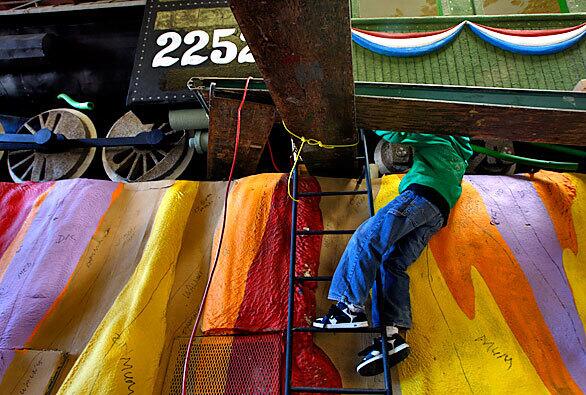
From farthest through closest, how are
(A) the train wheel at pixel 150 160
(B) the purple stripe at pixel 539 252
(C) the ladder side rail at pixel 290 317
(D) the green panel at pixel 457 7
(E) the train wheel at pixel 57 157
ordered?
(E) the train wheel at pixel 57 157, (A) the train wheel at pixel 150 160, (D) the green panel at pixel 457 7, (B) the purple stripe at pixel 539 252, (C) the ladder side rail at pixel 290 317

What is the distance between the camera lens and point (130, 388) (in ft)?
7.54

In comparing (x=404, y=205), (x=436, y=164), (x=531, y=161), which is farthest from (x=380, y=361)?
(x=531, y=161)

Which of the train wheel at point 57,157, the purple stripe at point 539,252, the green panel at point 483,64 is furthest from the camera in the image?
the train wheel at point 57,157

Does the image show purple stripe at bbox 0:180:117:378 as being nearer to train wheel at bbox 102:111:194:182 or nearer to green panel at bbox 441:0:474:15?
train wheel at bbox 102:111:194:182

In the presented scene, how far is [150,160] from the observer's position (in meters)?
4.61

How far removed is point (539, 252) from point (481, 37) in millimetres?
2265

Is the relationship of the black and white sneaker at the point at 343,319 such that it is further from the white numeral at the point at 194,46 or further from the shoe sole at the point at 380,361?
the white numeral at the point at 194,46

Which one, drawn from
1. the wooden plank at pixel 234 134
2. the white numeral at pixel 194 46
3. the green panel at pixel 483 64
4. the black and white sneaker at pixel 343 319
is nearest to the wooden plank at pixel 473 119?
the wooden plank at pixel 234 134

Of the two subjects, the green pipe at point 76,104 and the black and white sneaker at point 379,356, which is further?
the green pipe at point 76,104

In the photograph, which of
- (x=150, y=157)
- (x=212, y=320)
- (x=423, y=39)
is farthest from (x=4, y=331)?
(x=423, y=39)

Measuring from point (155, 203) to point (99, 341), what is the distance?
4.29 ft

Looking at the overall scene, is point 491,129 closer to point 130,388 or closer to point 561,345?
point 561,345

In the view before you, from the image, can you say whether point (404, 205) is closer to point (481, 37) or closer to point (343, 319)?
point (343, 319)

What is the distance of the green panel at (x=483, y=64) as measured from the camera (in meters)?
3.81
